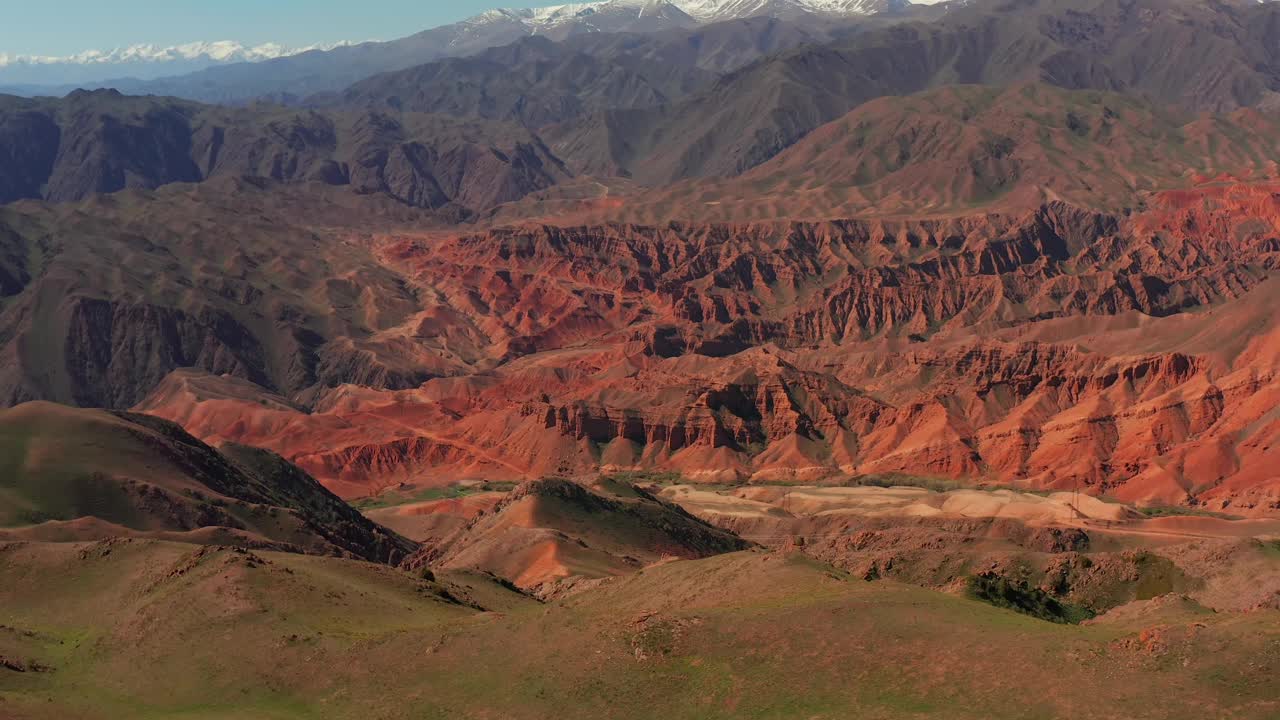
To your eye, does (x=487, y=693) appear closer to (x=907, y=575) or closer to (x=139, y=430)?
(x=907, y=575)

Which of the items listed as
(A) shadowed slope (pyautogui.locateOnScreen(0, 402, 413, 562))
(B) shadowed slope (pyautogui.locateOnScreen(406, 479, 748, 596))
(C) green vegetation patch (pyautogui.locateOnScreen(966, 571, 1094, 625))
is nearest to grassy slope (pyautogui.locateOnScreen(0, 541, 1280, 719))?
(C) green vegetation patch (pyautogui.locateOnScreen(966, 571, 1094, 625))

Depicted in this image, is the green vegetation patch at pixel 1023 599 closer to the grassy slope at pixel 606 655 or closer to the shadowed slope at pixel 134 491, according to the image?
the grassy slope at pixel 606 655

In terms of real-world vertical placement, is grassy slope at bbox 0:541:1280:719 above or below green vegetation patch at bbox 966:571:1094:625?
above

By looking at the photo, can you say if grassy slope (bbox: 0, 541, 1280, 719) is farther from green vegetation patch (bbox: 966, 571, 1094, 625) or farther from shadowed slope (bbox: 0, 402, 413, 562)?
shadowed slope (bbox: 0, 402, 413, 562)

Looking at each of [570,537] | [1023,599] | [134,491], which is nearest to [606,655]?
[1023,599]

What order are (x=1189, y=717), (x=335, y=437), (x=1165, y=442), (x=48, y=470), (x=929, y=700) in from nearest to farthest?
(x=1189, y=717) < (x=929, y=700) < (x=48, y=470) < (x=1165, y=442) < (x=335, y=437)

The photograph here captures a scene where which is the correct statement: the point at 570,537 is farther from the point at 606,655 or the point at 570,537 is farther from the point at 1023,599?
the point at 606,655

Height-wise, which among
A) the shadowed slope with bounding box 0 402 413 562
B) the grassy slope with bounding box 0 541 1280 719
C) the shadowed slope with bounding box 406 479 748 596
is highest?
the grassy slope with bounding box 0 541 1280 719

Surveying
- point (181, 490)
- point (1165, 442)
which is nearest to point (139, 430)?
point (181, 490)

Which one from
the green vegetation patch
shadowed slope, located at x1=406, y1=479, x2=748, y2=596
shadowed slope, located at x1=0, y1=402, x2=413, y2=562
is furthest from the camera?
shadowed slope, located at x1=406, y1=479, x2=748, y2=596

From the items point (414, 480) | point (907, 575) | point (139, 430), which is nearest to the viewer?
point (907, 575)
